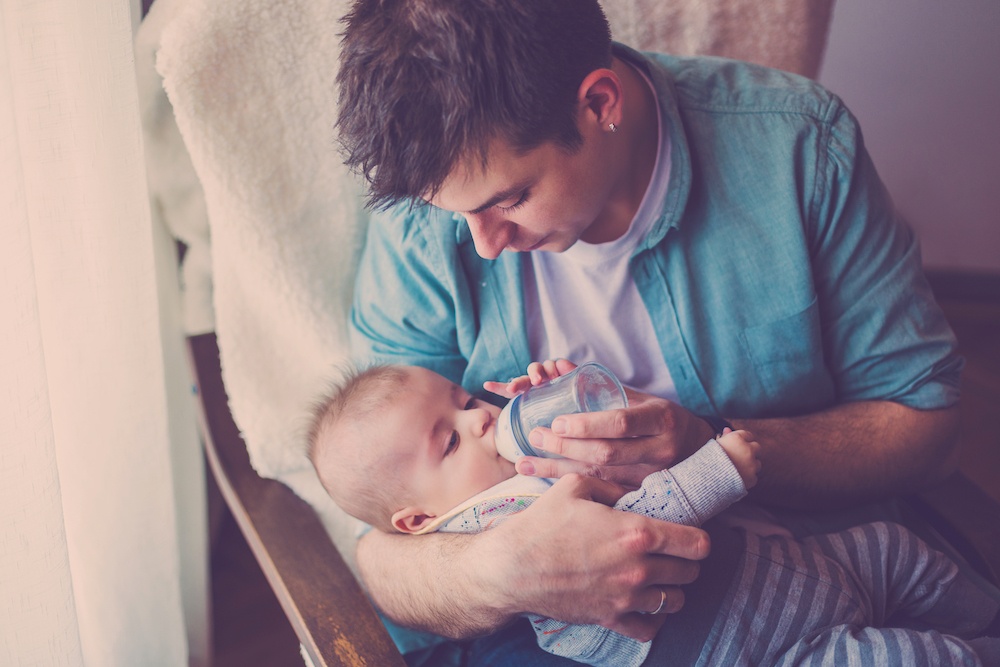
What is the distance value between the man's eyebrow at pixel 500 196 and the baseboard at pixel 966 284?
2.10 metres

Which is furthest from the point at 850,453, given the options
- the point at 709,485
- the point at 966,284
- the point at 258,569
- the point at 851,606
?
the point at 966,284

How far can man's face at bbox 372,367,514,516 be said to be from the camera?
3.33ft

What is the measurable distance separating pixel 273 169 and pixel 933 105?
6.49 feet

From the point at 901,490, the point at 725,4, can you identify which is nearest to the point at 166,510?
the point at 901,490

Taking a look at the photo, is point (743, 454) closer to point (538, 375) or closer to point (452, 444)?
point (538, 375)

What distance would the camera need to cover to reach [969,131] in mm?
2236

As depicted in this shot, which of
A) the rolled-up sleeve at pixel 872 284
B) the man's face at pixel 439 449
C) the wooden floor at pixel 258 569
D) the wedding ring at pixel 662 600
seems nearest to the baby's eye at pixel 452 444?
the man's face at pixel 439 449

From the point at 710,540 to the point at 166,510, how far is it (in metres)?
0.76

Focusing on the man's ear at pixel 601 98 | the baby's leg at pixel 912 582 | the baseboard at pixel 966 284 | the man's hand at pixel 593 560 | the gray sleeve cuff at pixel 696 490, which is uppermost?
the man's ear at pixel 601 98

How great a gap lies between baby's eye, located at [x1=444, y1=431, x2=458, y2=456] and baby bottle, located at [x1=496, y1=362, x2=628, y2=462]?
7 centimetres

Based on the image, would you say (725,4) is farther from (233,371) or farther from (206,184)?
(233,371)

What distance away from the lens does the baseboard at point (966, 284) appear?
247cm

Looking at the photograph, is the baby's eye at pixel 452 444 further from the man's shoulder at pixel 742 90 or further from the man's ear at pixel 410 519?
the man's shoulder at pixel 742 90

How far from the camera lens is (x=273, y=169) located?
118 centimetres
